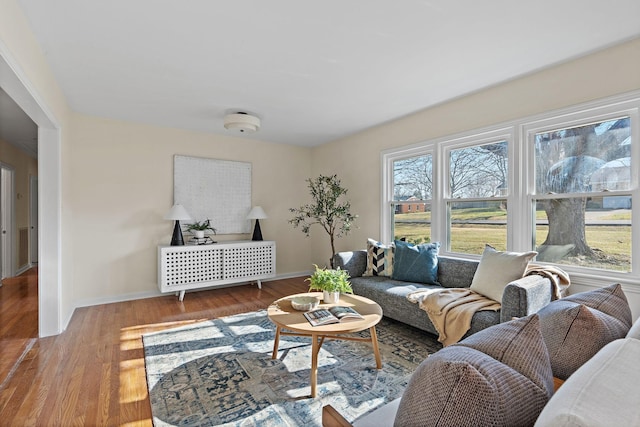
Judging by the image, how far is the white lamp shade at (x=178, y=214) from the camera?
4.03 m

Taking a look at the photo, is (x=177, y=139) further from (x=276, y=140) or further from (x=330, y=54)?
(x=330, y=54)

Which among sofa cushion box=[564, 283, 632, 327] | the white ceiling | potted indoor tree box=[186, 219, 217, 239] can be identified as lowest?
sofa cushion box=[564, 283, 632, 327]

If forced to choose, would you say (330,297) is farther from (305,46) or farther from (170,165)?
(170,165)

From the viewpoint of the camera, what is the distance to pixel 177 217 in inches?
159

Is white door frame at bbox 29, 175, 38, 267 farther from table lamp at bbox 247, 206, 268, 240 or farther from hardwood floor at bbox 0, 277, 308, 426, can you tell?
table lamp at bbox 247, 206, 268, 240

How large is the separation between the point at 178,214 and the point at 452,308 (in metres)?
3.40

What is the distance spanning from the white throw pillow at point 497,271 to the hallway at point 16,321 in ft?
11.8

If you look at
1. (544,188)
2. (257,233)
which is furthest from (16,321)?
(544,188)

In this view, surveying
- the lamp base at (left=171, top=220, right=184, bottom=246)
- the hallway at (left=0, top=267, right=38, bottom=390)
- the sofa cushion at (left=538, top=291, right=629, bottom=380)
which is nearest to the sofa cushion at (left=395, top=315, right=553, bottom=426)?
the sofa cushion at (left=538, top=291, right=629, bottom=380)

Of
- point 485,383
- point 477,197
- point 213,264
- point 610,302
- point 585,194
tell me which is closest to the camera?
point 485,383

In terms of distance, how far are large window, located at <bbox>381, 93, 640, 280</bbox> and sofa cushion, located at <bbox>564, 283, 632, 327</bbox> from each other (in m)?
1.62

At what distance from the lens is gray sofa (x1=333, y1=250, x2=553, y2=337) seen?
216cm

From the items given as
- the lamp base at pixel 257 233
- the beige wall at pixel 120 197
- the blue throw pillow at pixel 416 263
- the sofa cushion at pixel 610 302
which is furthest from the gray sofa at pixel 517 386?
the lamp base at pixel 257 233

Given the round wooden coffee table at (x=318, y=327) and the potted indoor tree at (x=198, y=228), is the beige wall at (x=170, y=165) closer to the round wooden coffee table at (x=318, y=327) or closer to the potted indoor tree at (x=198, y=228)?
the potted indoor tree at (x=198, y=228)
